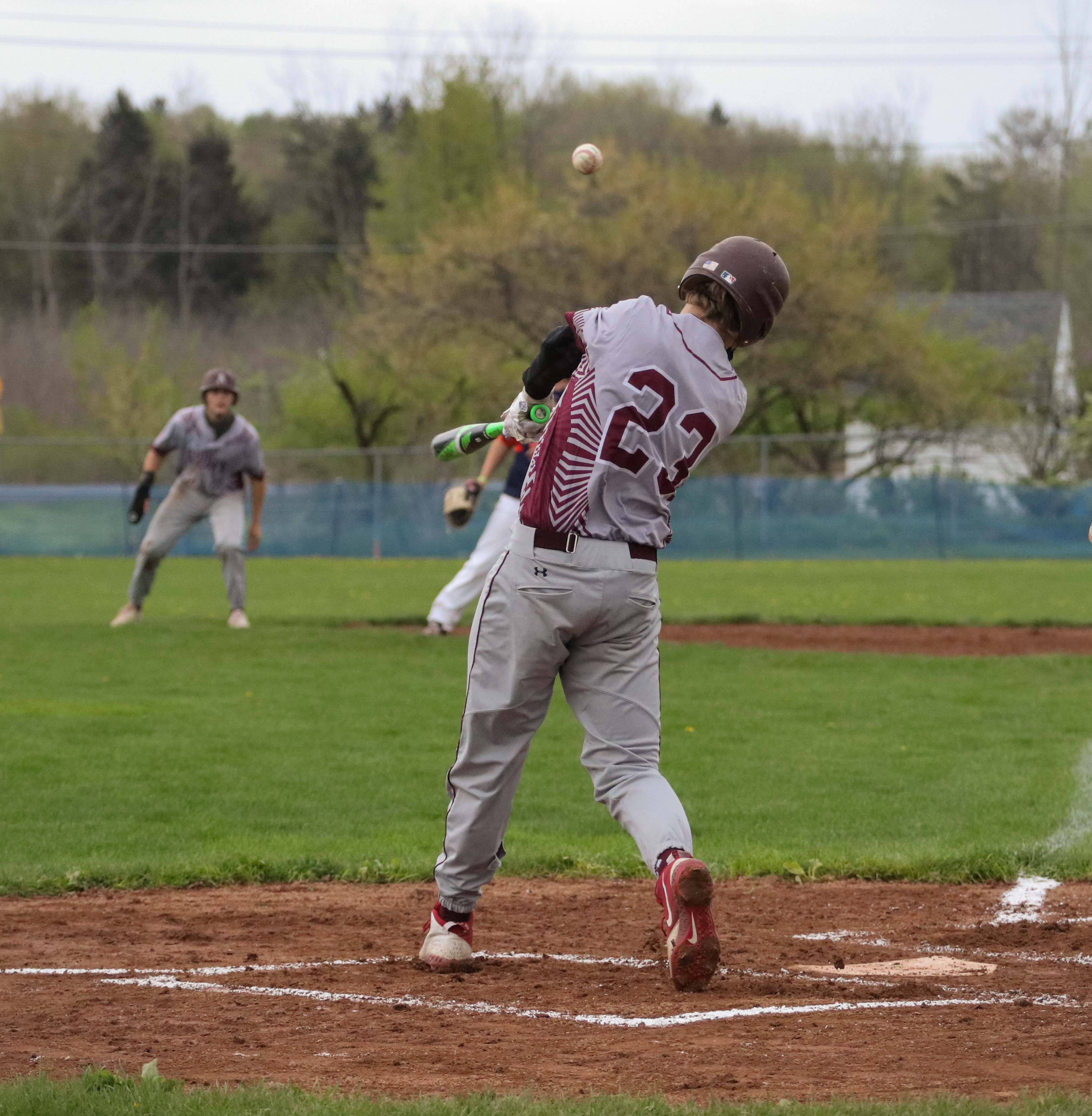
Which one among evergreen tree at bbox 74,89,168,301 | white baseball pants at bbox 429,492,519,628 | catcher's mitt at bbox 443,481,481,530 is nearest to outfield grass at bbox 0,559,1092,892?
white baseball pants at bbox 429,492,519,628

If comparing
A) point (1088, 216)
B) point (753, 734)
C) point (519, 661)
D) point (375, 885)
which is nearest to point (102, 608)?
Answer: point (753, 734)

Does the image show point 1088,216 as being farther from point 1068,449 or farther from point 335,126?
point 335,126

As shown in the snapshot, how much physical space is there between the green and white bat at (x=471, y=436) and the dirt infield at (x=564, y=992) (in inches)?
64.1

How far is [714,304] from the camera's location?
446cm

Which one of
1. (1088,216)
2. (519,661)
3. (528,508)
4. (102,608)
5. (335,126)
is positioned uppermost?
(335,126)

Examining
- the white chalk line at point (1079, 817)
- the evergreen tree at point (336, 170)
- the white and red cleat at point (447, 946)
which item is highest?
the evergreen tree at point (336, 170)

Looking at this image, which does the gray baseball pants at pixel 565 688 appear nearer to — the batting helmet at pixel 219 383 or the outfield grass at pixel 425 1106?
the outfield grass at pixel 425 1106

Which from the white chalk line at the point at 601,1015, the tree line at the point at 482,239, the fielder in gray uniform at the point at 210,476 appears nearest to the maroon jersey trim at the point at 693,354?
the white chalk line at the point at 601,1015

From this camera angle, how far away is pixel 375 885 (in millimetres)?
6078

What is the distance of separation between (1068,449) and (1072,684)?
24.8 metres

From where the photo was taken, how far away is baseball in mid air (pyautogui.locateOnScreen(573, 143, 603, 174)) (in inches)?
288

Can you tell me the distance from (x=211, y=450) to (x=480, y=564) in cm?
265

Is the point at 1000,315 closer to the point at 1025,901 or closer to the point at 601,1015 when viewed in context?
the point at 1025,901

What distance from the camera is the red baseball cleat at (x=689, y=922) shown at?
407cm
